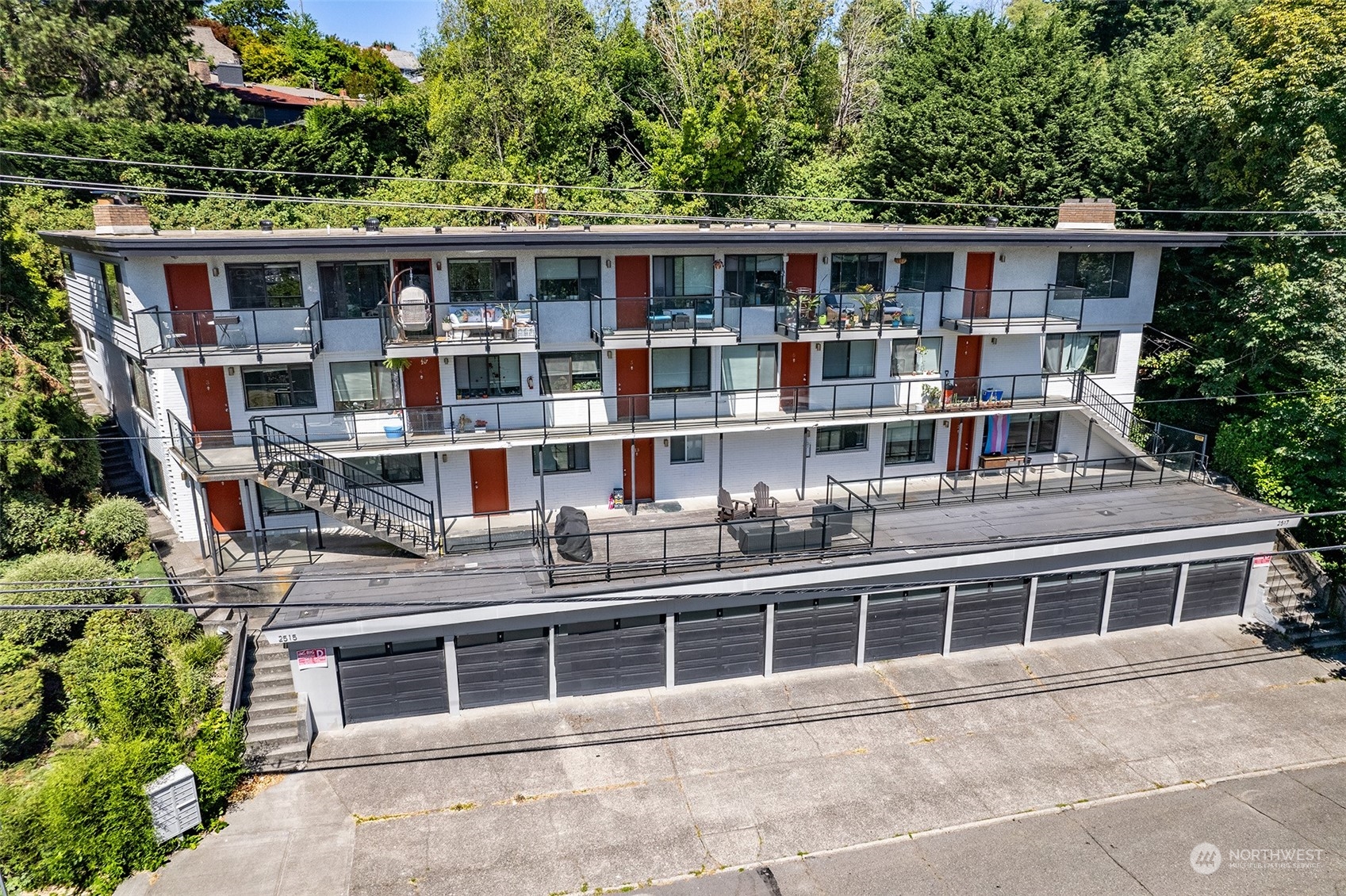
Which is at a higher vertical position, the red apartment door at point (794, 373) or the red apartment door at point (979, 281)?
the red apartment door at point (979, 281)

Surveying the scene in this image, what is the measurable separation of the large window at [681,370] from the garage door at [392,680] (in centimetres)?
864

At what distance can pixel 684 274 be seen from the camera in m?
21.0

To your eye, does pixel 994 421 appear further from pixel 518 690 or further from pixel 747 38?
pixel 747 38

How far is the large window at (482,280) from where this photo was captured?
775 inches

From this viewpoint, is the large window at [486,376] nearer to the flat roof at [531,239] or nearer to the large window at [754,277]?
the flat roof at [531,239]

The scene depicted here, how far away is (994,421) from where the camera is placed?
23719 mm

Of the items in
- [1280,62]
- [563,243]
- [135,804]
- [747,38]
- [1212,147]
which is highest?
[747,38]

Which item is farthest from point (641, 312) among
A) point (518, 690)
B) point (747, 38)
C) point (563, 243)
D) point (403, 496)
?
point (747, 38)

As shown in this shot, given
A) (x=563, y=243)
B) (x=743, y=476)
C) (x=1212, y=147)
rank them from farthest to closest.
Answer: (x=1212, y=147), (x=743, y=476), (x=563, y=243)

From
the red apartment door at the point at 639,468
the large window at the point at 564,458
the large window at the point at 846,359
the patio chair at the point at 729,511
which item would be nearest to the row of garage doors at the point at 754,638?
the patio chair at the point at 729,511

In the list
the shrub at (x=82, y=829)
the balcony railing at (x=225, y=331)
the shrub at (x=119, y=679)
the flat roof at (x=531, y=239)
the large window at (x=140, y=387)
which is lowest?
the shrub at (x=82, y=829)

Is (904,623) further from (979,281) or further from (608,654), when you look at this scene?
(979,281)

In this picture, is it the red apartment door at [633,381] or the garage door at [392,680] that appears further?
the red apartment door at [633,381]

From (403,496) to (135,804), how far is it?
28.5 feet
